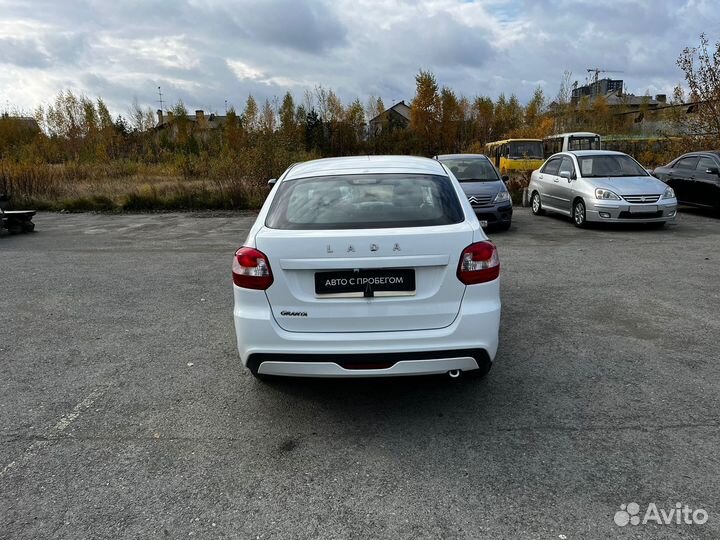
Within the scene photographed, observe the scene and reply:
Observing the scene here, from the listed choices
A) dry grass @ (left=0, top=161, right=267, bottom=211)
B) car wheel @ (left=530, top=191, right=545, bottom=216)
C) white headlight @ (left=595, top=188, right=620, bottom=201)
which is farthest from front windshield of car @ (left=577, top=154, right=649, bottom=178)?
dry grass @ (left=0, top=161, right=267, bottom=211)

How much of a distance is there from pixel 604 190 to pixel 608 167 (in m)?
1.18

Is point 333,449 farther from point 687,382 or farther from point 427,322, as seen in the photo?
point 687,382

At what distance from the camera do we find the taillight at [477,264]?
3406mm

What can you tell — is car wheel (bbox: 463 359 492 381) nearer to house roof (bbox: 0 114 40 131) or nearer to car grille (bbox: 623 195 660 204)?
car grille (bbox: 623 195 660 204)

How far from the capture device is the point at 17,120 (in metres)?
53.5

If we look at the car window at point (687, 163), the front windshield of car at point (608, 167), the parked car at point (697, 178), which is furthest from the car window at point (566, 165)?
the car window at point (687, 163)

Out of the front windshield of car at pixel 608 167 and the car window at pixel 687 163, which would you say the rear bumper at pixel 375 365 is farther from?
the car window at pixel 687 163

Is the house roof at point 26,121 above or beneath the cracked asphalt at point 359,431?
above

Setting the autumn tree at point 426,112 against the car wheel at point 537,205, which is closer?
the car wheel at point 537,205

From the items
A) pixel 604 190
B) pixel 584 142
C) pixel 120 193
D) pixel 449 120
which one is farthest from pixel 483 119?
pixel 604 190

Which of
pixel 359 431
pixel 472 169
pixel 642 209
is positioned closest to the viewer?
pixel 359 431

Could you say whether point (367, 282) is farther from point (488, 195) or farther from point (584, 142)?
point (584, 142)

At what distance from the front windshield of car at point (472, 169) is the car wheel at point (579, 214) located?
182cm

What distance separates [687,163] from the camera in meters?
14.2
